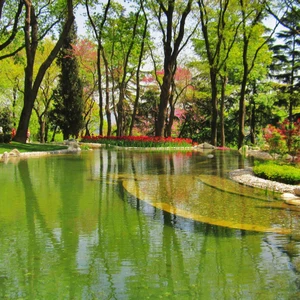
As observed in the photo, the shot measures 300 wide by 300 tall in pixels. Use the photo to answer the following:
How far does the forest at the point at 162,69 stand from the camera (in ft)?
74.6

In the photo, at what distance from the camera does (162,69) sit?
34375 millimetres

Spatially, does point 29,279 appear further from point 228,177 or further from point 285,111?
point 285,111

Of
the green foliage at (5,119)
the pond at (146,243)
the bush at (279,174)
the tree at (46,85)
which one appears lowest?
the pond at (146,243)

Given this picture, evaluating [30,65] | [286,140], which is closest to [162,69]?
[30,65]

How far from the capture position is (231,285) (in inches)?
113

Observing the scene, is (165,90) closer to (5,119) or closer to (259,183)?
(259,183)

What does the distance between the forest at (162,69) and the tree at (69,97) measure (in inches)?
3.4

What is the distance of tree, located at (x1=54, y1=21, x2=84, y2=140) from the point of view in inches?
1319

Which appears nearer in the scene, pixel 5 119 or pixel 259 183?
pixel 259 183

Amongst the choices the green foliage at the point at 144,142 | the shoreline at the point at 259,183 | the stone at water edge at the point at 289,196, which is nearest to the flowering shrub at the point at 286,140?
the shoreline at the point at 259,183

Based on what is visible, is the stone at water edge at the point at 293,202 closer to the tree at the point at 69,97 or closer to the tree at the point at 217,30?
the tree at the point at 217,30

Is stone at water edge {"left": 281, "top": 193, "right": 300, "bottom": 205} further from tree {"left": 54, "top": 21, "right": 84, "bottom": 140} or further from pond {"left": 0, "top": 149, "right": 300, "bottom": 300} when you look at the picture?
tree {"left": 54, "top": 21, "right": 84, "bottom": 140}

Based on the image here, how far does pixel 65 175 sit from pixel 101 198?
9.86ft

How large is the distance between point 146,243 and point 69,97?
31.3 metres
